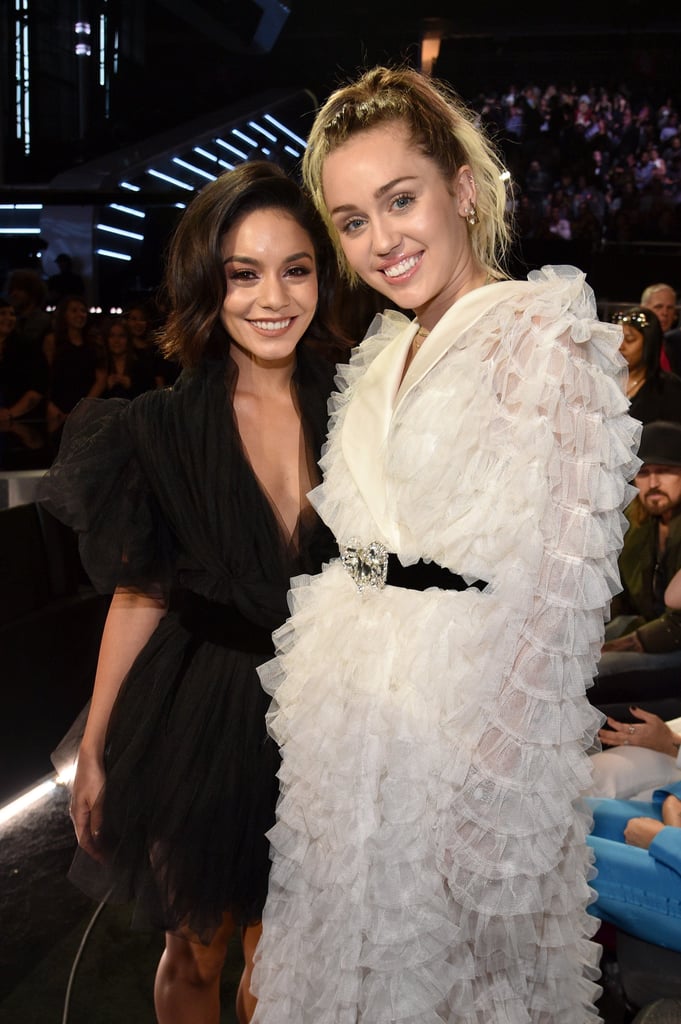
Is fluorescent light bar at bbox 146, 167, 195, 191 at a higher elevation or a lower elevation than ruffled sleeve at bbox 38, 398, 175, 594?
higher

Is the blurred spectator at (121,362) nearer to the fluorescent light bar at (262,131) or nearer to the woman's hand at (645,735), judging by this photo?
the fluorescent light bar at (262,131)

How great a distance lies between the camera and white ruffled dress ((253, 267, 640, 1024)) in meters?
1.23

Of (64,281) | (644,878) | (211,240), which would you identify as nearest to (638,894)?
(644,878)

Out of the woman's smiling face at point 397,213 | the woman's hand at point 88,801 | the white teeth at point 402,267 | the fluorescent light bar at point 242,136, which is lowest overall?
the woman's hand at point 88,801

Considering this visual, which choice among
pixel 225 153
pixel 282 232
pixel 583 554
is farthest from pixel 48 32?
pixel 583 554

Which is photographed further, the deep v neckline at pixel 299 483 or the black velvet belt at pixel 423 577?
the deep v neckline at pixel 299 483

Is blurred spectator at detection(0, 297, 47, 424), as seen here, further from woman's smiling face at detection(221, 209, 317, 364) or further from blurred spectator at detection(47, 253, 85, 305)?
woman's smiling face at detection(221, 209, 317, 364)

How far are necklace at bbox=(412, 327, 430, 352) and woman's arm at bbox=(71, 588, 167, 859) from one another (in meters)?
0.63

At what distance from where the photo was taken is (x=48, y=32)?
5789 millimetres

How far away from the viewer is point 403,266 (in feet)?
4.71

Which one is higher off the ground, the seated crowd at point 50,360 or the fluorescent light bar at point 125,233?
the fluorescent light bar at point 125,233

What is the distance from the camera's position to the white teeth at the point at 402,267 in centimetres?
143

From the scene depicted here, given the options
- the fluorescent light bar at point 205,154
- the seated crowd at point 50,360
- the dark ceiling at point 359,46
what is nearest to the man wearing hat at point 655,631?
the seated crowd at point 50,360

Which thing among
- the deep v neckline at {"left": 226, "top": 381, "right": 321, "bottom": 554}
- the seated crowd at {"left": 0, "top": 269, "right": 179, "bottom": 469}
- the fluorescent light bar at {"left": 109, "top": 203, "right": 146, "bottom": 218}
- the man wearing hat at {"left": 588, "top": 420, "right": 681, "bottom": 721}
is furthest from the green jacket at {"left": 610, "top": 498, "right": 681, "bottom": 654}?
the fluorescent light bar at {"left": 109, "top": 203, "right": 146, "bottom": 218}
